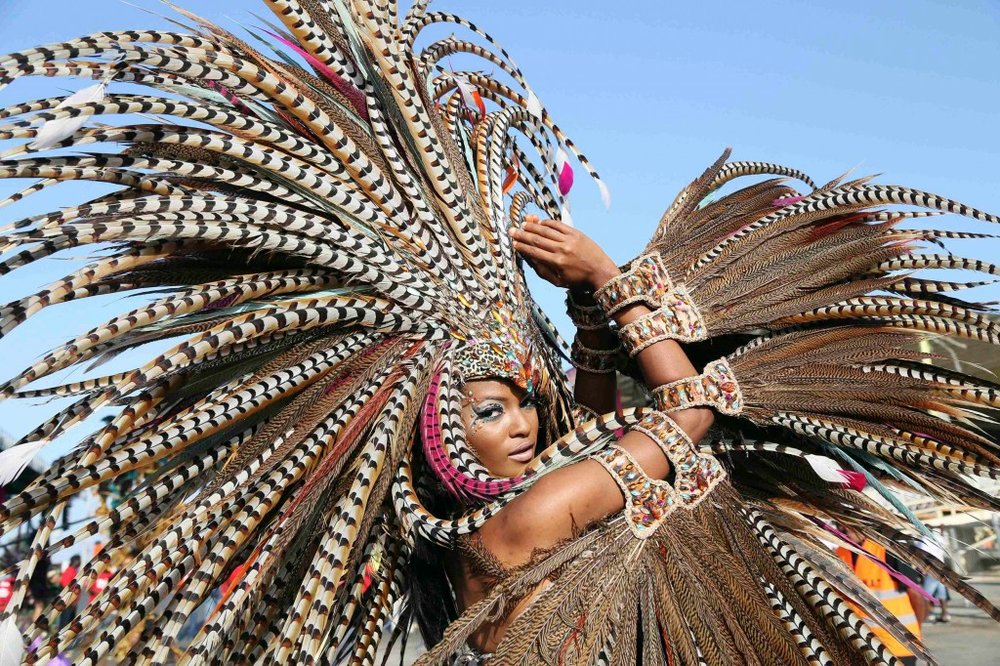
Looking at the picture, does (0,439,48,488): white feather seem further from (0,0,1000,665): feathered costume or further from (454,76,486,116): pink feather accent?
(454,76,486,116): pink feather accent

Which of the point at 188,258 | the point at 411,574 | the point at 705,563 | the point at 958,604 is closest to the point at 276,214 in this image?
the point at 188,258

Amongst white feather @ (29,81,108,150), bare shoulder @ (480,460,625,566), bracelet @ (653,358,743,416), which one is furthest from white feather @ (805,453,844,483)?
white feather @ (29,81,108,150)

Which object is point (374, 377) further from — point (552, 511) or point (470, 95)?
point (470, 95)

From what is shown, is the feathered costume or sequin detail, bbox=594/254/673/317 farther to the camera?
sequin detail, bbox=594/254/673/317

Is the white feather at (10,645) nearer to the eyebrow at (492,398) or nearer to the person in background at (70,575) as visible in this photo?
the person in background at (70,575)

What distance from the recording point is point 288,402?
2748mm

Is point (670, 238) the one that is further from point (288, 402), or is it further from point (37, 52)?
point (37, 52)

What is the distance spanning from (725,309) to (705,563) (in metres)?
0.76

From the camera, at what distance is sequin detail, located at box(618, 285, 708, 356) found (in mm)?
2820

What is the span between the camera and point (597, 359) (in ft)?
10.7

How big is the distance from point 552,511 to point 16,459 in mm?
1337

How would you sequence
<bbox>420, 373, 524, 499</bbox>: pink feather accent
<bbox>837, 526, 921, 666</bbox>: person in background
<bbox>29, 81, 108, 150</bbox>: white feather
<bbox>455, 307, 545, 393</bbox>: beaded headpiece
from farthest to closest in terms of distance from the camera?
<bbox>837, 526, 921, 666</bbox>: person in background, <bbox>455, 307, 545, 393</bbox>: beaded headpiece, <bbox>420, 373, 524, 499</bbox>: pink feather accent, <bbox>29, 81, 108, 150</bbox>: white feather

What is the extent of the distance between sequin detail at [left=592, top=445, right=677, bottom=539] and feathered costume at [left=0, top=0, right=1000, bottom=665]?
4 centimetres

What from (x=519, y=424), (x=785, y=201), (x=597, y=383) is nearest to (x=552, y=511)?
(x=519, y=424)
